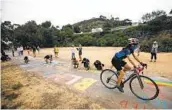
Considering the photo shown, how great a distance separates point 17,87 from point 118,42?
3184 centimetres

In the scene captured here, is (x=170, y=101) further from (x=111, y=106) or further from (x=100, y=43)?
(x=100, y=43)

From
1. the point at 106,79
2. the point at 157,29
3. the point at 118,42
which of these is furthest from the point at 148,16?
the point at 106,79

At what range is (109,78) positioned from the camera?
7.19m

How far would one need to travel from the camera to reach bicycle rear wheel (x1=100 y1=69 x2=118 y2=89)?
6.99 meters

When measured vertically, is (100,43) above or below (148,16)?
below

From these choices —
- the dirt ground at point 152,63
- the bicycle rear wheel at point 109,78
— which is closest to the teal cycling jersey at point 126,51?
the bicycle rear wheel at point 109,78

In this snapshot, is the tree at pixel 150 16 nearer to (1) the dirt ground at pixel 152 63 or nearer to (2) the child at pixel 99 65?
(1) the dirt ground at pixel 152 63

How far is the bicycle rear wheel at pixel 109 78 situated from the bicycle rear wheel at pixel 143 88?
2.88 ft

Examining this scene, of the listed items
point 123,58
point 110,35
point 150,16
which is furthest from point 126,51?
point 150,16

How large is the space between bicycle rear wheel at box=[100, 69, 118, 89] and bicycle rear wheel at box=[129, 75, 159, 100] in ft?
2.88

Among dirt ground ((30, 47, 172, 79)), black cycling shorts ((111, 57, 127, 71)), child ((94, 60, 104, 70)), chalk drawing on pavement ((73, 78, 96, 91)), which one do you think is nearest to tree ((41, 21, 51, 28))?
dirt ground ((30, 47, 172, 79))

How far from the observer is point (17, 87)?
7953mm

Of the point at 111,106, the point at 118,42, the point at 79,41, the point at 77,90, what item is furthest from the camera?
the point at 79,41

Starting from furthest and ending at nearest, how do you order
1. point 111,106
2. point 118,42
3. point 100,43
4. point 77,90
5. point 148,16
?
1. point 148,16
2. point 100,43
3. point 118,42
4. point 77,90
5. point 111,106
